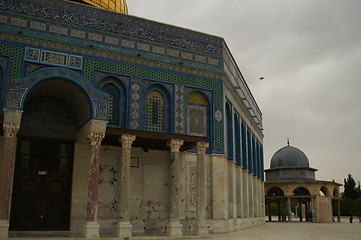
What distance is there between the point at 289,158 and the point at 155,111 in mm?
28110

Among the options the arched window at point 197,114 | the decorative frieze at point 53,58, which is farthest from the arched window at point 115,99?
the arched window at point 197,114

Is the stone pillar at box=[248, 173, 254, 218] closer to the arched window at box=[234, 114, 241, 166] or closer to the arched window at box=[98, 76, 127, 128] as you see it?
the arched window at box=[234, 114, 241, 166]

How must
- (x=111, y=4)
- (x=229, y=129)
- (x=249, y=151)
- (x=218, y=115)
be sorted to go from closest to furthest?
(x=218, y=115) < (x=111, y=4) < (x=229, y=129) < (x=249, y=151)

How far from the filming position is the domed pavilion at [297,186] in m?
36.3

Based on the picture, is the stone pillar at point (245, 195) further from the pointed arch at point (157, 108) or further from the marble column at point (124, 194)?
the marble column at point (124, 194)

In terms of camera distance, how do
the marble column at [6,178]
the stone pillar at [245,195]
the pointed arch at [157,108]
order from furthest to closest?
the stone pillar at [245,195] < the pointed arch at [157,108] < the marble column at [6,178]

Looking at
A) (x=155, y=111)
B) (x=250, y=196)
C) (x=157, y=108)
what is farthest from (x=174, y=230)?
(x=250, y=196)

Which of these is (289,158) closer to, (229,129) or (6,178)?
(229,129)

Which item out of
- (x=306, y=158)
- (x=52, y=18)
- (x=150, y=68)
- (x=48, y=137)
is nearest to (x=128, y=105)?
(x=150, y=68)

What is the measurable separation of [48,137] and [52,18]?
15.0 feet

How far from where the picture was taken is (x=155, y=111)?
58.0ft

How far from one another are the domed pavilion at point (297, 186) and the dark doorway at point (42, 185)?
1009 inches

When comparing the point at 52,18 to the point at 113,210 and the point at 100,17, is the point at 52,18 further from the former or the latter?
the point at 113,210

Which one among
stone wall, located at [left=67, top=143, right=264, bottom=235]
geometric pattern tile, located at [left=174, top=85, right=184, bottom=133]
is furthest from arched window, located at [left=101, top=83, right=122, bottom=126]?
geometric pattern tile, located at [left=174, top=85, right=184, bottom=133]
